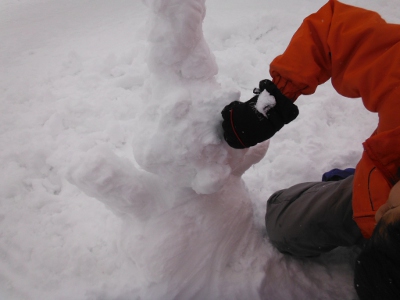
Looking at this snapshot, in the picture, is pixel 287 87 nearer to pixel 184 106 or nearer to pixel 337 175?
pixel 184 106

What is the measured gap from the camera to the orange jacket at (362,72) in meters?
0.72

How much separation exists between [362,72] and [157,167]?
0.63 metres

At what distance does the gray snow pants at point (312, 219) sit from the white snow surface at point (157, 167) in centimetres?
10

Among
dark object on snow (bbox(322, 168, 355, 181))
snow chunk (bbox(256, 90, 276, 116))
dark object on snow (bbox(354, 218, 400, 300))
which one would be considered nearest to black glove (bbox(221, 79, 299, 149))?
snow chunk (bbox(256, 90, 276, 116))

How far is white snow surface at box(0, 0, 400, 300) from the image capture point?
83cm

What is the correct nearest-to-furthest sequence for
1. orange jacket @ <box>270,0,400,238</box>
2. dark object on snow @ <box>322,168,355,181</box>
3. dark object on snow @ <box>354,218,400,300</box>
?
dark object on snow @ <box>354,218,400,300</box>, orange jacket @ <box>270,0,400,238</box>, dark object on snow @ <box>322,168,355,181</box>

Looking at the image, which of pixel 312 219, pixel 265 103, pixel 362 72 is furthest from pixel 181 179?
pixel 362 72

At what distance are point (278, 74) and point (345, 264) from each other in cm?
84

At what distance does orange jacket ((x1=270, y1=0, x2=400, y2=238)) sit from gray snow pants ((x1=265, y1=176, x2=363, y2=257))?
15cm

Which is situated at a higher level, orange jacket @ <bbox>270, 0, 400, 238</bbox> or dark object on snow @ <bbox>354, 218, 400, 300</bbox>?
orange jacket @ <bbox>270, 0, 400, 238</bbox>

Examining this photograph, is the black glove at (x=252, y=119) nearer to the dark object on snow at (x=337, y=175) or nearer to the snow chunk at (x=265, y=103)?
the snow chunk at (x=265, y=103)

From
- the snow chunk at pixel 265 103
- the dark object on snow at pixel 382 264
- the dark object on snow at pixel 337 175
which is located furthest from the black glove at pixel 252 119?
the dark object on snow at pixel 337 175

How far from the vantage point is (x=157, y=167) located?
35.1 inches

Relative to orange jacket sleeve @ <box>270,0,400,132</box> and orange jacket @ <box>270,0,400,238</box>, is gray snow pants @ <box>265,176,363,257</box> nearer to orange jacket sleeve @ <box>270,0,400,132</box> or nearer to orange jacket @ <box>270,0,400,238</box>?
orange jacket @ <box>270,0,400,238</box>
